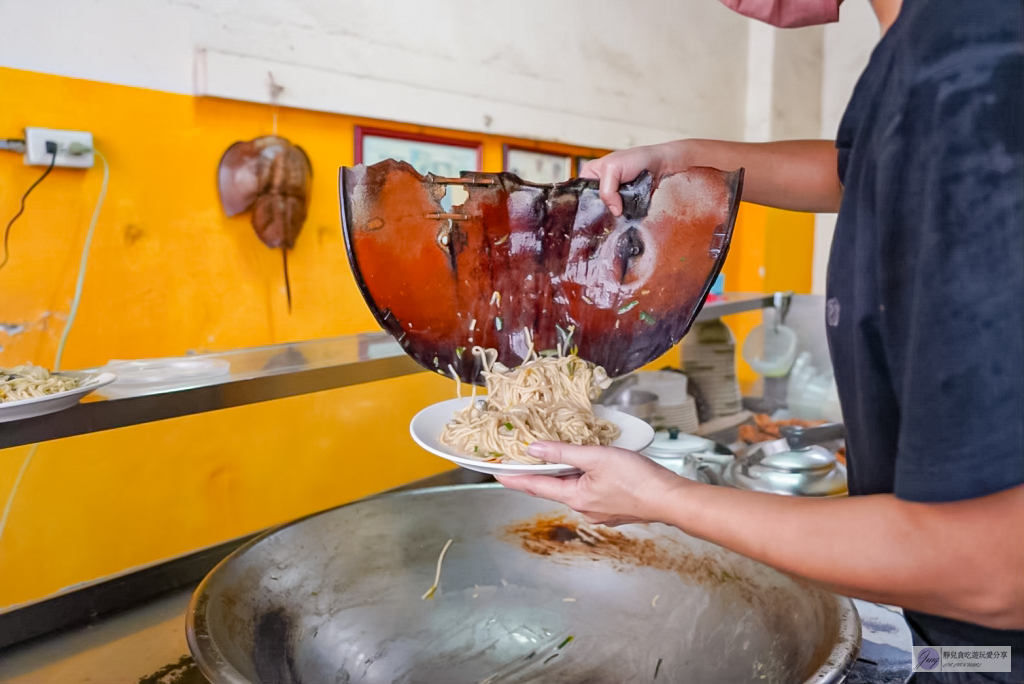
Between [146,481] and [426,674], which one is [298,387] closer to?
[426,674]

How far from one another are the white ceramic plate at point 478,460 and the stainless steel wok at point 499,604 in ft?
0.86

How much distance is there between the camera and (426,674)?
3.66ft

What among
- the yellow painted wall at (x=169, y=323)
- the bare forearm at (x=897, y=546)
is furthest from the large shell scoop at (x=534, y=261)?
the yellow painted wall at (x=169, y=323)

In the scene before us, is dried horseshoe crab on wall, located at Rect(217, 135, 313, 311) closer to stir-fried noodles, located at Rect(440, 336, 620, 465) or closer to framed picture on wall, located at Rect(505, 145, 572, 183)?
framed picture on wall, located at Rect(505, 145, 572, 183)

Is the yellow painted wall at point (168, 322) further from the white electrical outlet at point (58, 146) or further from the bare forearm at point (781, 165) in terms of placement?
the bare forearm at point (781, 165)

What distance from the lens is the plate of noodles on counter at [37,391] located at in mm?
885

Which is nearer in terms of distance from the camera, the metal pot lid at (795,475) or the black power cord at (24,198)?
the metal pot lid at (795,475)

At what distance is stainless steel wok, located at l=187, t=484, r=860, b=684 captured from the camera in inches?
39.7

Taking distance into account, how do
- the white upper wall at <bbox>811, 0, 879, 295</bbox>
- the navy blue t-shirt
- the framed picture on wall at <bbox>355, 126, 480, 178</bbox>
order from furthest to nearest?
the white upper wall at <bbox>811, 0, 879, 295</bbox>
the framed picture on wall at <bbox>355, 126, 480, 178</bbox>
the navy blue t-shirt

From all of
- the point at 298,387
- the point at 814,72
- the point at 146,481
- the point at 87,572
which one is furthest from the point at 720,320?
the point at 814,72

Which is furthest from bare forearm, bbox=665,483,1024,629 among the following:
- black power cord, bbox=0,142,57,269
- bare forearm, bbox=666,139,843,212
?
black power cord, bbox=0,142,57,269

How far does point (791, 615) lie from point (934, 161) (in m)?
0.74

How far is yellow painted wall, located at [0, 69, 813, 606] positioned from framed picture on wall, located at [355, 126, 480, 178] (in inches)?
2.1

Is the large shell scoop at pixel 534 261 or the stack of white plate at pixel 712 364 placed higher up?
the large shell scoop at pixel 534 261
